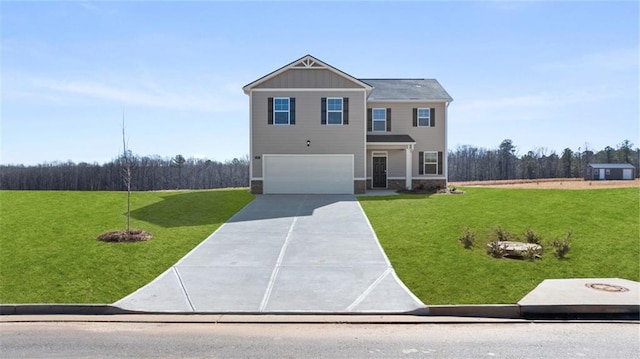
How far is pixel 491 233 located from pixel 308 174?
1275 cm

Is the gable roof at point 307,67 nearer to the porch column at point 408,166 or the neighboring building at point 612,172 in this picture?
the porch column at point 408,166

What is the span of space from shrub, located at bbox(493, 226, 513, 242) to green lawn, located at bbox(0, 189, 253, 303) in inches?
360

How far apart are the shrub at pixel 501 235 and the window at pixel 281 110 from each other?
46.1 feet

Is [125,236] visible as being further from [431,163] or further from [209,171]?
[209,171]

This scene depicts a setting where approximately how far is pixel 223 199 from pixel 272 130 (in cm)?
507

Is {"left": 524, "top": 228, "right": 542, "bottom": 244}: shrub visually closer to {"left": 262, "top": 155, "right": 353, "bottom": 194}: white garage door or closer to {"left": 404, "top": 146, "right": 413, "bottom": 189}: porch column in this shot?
{"left": 262, "top": 155, "right": 353, "bottom": 194}: white garage door

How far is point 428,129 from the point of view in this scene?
29219mm

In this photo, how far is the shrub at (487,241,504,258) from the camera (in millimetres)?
12312

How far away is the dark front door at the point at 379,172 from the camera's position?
28.9m

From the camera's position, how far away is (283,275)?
11188 millimetres

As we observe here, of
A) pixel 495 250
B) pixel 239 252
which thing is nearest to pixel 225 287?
pixel 239 252

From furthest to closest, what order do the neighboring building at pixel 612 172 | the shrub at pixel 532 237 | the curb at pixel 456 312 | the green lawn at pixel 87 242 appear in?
the neighboring building at pixel 612 172 → the shrub at pixel 532 237 → the green lawn at pixel 87 242 → the curb at pixel 456 312

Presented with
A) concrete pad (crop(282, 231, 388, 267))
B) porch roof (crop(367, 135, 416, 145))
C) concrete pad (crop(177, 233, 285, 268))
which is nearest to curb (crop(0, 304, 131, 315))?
concrete pad (crop(177, 233, 285, 268))

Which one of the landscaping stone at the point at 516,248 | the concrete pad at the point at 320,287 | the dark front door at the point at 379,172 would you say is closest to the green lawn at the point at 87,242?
the concrete pad at the point at 320,287
